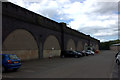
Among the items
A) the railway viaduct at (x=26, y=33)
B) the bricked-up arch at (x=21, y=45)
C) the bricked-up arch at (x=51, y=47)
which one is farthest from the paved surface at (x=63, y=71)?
the bricked-up arch at (x=51, y=47)

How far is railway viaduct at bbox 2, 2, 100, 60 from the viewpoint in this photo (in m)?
18.4

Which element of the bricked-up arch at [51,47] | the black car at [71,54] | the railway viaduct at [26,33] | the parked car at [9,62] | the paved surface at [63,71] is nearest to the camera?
the paved surface at [63,71]

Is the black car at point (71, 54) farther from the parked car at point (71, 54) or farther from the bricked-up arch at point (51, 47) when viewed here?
the bricked-up arch at point (51, 47)

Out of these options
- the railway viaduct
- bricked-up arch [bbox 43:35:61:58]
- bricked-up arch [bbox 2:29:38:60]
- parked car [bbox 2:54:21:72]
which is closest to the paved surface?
parked car [bbox 2:54:21:72]

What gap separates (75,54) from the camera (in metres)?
30.5

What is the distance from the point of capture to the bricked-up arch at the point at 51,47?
1116 inches

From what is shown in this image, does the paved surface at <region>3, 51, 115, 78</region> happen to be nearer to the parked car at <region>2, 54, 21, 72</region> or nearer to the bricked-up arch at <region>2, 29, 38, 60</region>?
the parked car at <region>2, 54, 21, 72</region>

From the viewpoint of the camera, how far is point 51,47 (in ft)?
102

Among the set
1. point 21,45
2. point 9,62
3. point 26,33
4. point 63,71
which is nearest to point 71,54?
point 26,33

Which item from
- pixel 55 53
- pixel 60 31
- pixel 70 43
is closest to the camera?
pixel 55 53

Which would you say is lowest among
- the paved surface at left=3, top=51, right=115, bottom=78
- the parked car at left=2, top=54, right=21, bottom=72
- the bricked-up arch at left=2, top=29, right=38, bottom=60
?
the paved surface at left=3, top=51, right=115, bottom=78

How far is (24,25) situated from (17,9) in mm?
2607

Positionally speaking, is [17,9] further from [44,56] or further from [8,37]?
[44,56]

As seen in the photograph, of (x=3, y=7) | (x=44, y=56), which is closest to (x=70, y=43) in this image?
(x=44, y=56)
